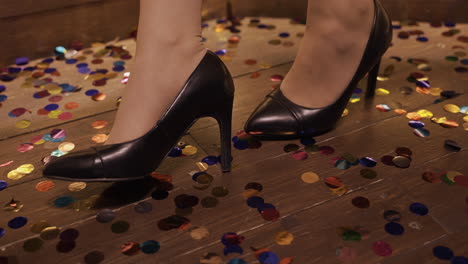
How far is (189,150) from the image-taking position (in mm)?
1021

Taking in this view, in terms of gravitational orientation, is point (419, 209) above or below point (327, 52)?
below

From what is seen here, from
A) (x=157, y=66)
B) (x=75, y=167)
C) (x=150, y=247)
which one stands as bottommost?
(x=150, y=247)

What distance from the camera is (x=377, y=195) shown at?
0.87 meters

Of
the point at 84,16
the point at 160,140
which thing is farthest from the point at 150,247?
the point at 84,16

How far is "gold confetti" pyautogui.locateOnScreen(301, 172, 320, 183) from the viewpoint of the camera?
3.01ft

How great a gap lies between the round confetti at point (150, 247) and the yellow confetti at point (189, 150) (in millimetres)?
254

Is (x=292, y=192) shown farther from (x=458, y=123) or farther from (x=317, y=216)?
(x=458, y=123)

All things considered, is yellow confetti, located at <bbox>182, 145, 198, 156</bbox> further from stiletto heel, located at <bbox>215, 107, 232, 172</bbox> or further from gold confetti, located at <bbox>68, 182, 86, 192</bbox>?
gold confetti, located at <bbox>68, 182, 86, 192</bbox>

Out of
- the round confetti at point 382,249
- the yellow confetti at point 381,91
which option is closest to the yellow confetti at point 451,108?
the yellow confetti at point 381,91

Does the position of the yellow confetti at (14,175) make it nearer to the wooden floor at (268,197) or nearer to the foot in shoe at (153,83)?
the wooden floor at (268,197)

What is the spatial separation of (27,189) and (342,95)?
2.06 feet

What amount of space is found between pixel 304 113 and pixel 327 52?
130 millimetres

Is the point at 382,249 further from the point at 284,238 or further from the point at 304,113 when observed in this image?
the point at 304,113

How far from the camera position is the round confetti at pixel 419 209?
2.73 feet
